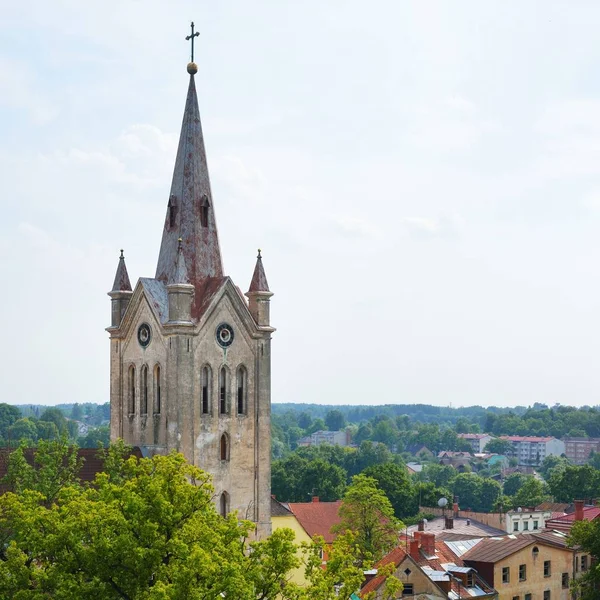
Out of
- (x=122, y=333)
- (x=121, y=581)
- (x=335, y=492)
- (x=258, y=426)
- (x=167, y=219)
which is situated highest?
(x=167, y=219)

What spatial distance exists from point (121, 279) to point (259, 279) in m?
8.09

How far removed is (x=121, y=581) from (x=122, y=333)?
26278 mm

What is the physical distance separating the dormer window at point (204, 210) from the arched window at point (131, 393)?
29.9 ft

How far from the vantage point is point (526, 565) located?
7688cm

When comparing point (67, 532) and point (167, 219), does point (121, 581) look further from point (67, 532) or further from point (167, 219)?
point (167, 219)

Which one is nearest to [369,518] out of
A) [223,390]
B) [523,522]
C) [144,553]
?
[523,522]

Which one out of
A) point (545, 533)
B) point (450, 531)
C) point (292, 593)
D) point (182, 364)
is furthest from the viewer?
point (450, 531)

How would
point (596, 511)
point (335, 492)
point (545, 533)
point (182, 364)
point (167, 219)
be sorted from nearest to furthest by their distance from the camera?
1. point (182, 364)
2. point (167, 219)
3. point (545, 533)
4. point (596, 511)
5. point (335, 492)

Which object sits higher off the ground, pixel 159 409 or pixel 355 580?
pixel 159 409

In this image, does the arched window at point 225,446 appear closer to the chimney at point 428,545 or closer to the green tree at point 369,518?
the chimney at point 428,545

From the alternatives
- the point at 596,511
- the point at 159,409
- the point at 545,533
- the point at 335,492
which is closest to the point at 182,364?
the point at 159,409

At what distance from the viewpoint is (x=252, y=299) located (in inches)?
2431

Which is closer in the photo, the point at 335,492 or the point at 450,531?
the point at 450,531

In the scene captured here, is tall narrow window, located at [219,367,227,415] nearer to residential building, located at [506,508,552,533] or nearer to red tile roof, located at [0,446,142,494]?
red tile roof, located at [0,446,142,494]
